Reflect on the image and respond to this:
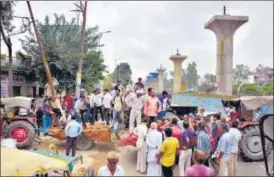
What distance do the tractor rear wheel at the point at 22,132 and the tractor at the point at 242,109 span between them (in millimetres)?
5409

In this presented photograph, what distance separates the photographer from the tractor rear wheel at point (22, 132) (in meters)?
13.8

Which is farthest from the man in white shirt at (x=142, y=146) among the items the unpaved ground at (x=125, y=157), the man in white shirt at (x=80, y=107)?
the man in white shirt at (x=80, y=107)

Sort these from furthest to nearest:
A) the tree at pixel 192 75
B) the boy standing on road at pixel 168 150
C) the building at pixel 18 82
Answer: the tree at pixel 192 75, the building at pixel 18 82, the boy standing on road at pixel 168 150

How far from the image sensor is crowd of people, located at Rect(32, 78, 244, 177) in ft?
33.1

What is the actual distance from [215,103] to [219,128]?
5.43 meters

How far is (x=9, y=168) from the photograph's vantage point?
4996 mm

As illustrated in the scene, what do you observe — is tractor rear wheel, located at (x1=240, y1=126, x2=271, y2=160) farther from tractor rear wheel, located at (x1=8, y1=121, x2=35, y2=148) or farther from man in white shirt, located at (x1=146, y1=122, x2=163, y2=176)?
tractor rear wheel, located at (x1=8, y1=121, x2=35, y2=148)

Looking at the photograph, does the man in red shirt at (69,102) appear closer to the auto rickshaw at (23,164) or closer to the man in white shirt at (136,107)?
the man in white shirt at (136,107)

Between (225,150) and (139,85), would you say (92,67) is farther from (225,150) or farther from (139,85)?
(225,150)

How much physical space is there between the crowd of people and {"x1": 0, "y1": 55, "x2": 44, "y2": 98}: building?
599 inches

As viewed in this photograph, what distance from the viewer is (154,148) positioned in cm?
1054

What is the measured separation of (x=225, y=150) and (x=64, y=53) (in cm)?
2220

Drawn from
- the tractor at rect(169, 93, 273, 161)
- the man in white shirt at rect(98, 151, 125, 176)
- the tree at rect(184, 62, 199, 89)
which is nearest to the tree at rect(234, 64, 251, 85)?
the tree at rect(184, 62, 199, 89)

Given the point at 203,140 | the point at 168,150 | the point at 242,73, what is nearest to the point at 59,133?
the point at 168,150
